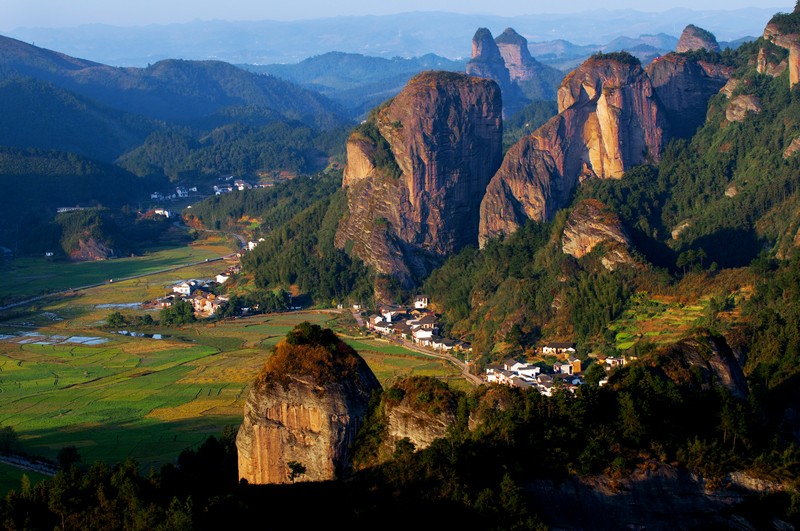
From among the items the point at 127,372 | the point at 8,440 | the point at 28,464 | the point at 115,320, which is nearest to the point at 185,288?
the point at 115,320

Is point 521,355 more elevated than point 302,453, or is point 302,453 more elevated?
point 302,453

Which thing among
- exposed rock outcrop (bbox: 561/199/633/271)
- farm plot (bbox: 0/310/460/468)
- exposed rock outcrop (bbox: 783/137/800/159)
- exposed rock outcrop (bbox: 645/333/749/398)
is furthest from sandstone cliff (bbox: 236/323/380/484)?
exposed rock outcrop (bbox: 783/137/800/159)

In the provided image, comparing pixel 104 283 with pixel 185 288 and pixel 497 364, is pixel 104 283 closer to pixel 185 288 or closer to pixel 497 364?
pixel 185 288

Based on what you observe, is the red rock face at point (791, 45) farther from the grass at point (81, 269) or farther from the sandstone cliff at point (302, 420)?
the sandstone cliff at point (302, 420)

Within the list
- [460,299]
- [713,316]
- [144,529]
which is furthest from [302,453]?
[460,299]

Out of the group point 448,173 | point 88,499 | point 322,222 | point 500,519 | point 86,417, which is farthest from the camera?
point 322,222

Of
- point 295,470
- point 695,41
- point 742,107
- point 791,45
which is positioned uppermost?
point 791,45

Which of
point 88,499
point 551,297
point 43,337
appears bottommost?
point 43,337

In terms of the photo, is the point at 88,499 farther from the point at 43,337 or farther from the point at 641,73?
the point at 641,73
